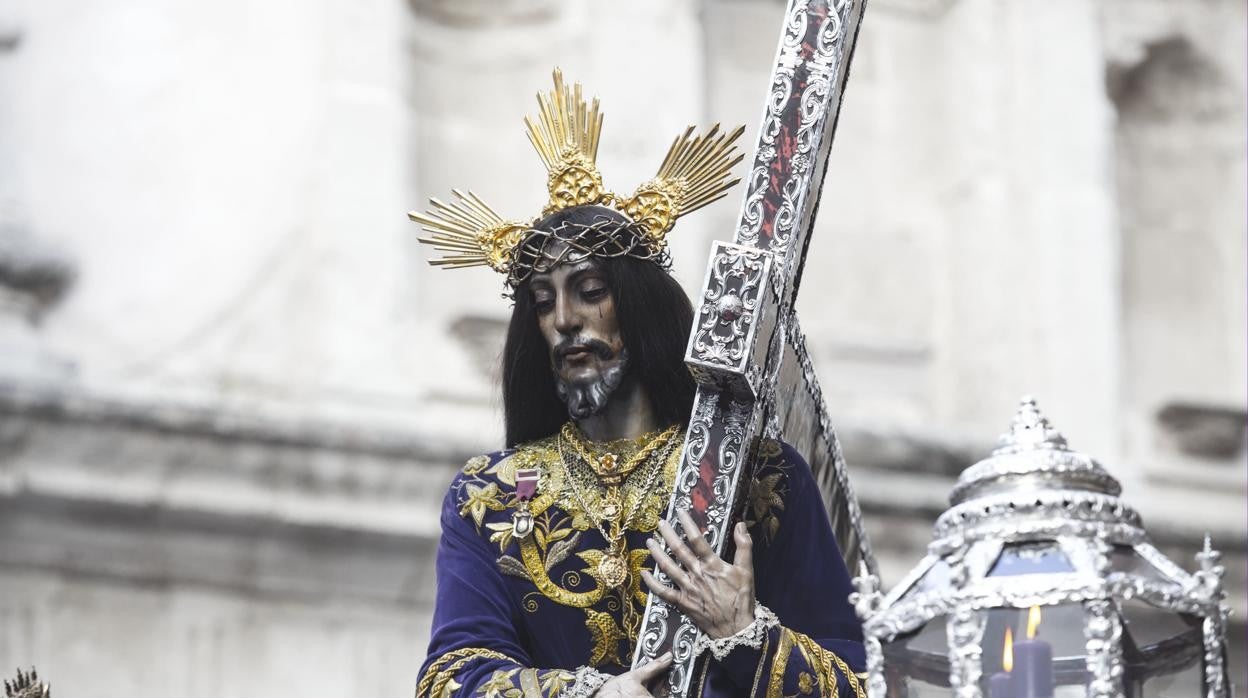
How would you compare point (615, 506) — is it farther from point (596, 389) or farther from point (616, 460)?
point (596, 389)

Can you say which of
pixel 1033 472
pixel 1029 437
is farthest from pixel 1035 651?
pixel 1029 437

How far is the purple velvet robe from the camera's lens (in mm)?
6219

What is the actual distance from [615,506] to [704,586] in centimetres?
50

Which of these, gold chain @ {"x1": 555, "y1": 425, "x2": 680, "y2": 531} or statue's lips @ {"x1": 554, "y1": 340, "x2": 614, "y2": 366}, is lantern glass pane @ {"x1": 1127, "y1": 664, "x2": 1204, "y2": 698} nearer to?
gold chain @ {"x1": 555, "y1": 425, "x2": 680, "y2": 531}

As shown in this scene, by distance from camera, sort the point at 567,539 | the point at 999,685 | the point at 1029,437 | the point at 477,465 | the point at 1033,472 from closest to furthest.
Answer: the point at 999,685 < the point at 1033,472 < the point at 1029,437 < the point at 567,539 < the point at 477,465

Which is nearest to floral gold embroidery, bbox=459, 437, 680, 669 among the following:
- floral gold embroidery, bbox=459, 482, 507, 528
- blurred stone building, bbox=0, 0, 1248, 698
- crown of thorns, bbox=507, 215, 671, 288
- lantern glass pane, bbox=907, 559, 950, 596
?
floral gold embroidery, bbox=459, 482, 507, 528

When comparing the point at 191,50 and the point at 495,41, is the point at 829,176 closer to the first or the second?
the point at 495,41

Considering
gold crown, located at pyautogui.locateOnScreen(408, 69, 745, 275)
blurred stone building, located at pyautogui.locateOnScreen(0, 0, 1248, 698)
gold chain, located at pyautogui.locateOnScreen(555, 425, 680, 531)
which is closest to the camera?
gold chain, located at pyautogui.locateOnScreen(555, 425, 680, 531)

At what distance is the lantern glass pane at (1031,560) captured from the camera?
17.1 feet

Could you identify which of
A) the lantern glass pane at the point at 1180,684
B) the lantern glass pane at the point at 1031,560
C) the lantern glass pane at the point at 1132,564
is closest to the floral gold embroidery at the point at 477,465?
the lantern glass pane at the point at 1031,560

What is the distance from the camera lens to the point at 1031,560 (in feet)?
17.2

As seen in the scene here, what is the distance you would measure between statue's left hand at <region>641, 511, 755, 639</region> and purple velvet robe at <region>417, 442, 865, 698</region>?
0.13m

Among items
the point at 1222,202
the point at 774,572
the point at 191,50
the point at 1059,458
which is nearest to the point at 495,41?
the point at 191,50

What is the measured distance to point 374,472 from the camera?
37.7 feet
